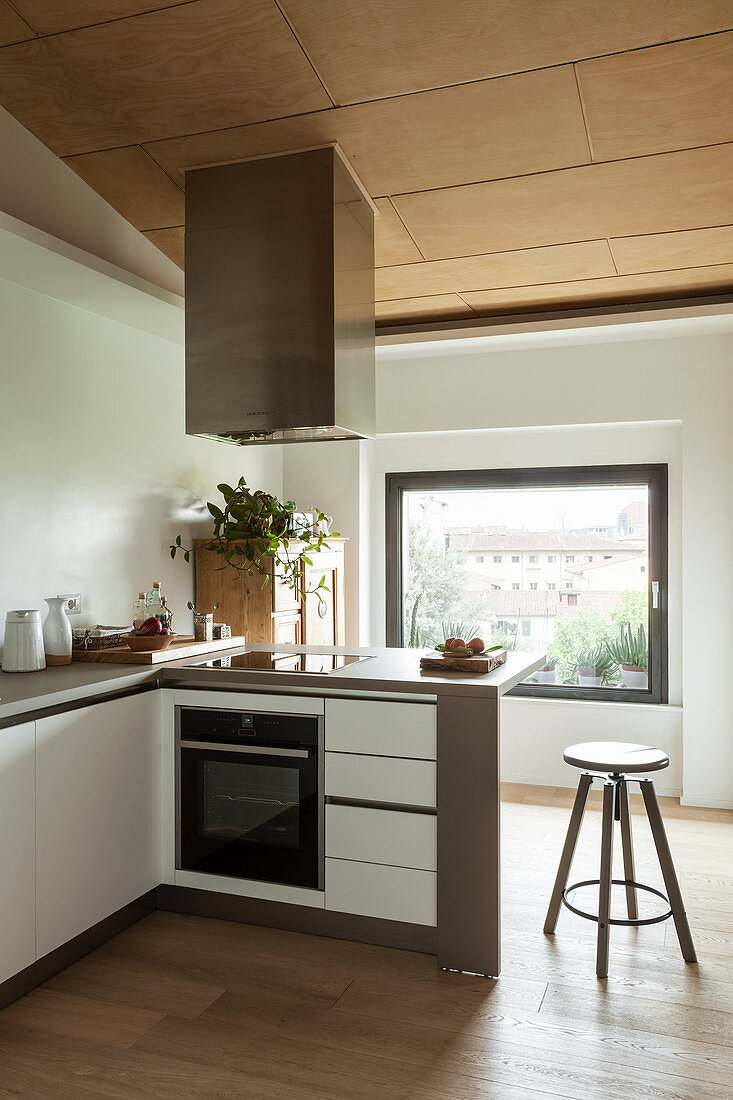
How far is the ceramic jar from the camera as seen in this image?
2729mm

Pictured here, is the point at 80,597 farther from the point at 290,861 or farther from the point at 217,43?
the point at 217,43

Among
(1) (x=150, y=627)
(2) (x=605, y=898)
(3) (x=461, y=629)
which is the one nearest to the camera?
(2) (x=605, y=898)

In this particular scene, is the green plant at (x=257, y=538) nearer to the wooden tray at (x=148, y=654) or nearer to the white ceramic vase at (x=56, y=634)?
the wooden tray at (x=148, y=654)

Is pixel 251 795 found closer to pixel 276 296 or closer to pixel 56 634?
pixel 56 634

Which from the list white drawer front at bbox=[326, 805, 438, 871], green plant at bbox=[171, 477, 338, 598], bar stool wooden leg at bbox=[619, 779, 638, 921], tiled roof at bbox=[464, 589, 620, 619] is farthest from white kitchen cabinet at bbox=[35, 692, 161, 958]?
tiled roof at bbox=[464, 589, 620, 619]

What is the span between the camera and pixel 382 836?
256 cm

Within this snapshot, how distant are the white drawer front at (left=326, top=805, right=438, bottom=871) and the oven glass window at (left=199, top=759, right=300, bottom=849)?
0.14 meters

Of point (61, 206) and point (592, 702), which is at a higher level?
point (61, 206)

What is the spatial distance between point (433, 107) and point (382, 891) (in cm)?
234

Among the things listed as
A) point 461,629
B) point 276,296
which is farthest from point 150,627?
point 461,629

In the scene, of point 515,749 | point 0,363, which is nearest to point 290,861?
point 0,363

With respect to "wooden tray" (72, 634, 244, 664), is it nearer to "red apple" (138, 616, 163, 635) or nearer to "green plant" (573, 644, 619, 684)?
"red apple" (138, 616, 163, 635)

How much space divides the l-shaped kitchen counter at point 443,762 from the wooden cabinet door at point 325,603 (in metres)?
1.45

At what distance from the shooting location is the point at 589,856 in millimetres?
3414
